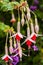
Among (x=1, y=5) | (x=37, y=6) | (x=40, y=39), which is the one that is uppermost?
(x=1, y=5)

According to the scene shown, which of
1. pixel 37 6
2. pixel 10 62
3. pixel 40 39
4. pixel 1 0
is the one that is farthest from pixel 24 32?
pixel 1 0

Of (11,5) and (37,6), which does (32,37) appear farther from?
(37,6)

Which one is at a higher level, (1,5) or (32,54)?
(1,5)

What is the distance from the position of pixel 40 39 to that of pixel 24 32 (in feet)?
0.93

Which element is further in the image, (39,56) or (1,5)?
(39,56)

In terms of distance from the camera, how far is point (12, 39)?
203 cm

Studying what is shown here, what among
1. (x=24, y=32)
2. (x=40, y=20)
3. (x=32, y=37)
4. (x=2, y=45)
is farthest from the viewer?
(x=40, y=20)

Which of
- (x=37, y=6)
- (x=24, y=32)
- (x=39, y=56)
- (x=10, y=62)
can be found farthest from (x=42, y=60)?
(x=10, y=62)

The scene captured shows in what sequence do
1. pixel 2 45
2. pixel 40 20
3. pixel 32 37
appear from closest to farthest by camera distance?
pixel 32 37 → pixel 2 45 → pixel 40 20

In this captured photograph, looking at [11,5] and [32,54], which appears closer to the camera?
[11,5]

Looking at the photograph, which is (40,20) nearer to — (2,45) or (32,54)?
(32,54)

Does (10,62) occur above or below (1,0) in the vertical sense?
below

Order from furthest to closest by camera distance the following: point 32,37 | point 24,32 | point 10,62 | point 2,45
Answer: point 24,32
point 2,45
point 10,62
point 32,37

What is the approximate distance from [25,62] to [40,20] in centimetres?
63
